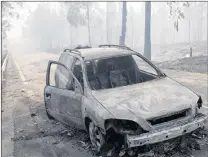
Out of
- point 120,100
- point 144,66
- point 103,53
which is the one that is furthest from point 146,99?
point 144,66

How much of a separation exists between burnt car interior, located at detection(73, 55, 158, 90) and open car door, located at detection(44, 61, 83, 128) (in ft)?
0.96

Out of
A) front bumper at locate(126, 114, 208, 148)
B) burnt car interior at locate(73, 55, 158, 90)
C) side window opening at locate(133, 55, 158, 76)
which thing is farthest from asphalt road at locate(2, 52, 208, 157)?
side window opening at locate(133, 55, 158, 76)

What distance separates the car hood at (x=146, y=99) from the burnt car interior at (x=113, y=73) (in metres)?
0.60

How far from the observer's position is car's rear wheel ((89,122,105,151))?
203 inches

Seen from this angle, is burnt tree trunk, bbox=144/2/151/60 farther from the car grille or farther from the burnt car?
the car grille

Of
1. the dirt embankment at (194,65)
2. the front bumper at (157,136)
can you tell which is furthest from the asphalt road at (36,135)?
the dirt embankment at (194,65)

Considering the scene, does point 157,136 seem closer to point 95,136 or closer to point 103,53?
point 95,136

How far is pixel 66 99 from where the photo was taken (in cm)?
632

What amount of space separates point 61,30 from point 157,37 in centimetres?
4279

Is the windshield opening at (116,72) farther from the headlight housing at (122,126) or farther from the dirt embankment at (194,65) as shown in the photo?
the dirt embankment at (194,65)

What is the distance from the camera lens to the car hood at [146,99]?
15.7ft

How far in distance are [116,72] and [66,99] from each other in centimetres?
121

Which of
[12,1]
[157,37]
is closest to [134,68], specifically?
[12,1]

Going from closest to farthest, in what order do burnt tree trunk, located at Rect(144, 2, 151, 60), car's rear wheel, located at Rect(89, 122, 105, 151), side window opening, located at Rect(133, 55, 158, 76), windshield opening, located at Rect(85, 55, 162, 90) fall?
car's rear wheel, located at Rect(89, 122, 105, 151) → windshield opening, located at Rect(85, 55, 162, 90) → side window opening, located at Rect(133, 55, 158, 76) → burnt tree trunk, located at Rect(144, 2, 151, 60)
